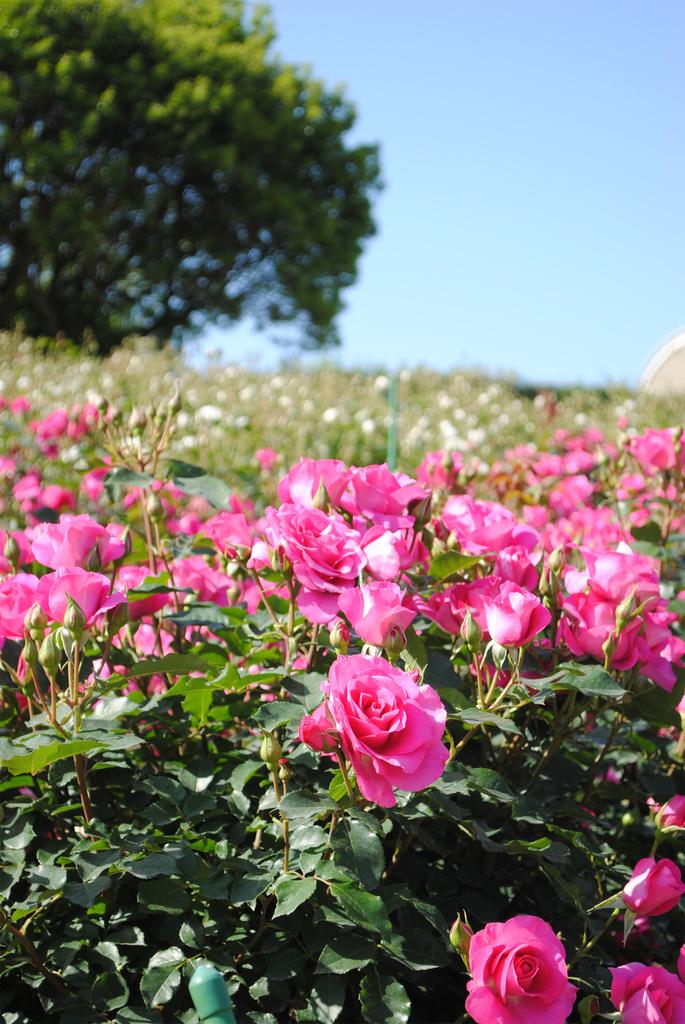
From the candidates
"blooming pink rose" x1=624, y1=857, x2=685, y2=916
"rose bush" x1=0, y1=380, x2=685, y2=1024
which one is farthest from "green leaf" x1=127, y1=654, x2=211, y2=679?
"blooming pink rose" x1=624, y1=857, x2=685, y2=916

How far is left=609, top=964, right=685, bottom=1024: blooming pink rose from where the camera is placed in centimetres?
106

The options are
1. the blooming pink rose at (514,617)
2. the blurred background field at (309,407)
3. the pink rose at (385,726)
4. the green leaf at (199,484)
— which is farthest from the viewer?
the blurred background field at (309,407)

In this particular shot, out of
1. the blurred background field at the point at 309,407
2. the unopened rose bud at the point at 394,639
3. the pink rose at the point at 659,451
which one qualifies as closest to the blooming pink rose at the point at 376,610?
the unopened rose bud at the point at 394,639

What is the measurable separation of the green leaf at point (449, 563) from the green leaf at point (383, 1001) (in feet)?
1.70

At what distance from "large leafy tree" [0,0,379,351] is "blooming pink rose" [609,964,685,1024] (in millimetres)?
17956

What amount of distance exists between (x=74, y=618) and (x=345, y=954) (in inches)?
19.3

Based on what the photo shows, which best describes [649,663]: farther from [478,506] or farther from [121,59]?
[121,59]

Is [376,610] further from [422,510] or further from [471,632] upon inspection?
[422,510]

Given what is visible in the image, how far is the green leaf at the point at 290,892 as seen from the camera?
1.06 meters

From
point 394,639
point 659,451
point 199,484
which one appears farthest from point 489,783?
point 659,451

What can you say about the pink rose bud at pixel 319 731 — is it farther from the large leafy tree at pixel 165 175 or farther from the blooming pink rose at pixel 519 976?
the large leafy tree at pixel 165 175

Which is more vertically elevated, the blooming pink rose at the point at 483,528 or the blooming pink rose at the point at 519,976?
the blooming pink rose at the point at 483,528

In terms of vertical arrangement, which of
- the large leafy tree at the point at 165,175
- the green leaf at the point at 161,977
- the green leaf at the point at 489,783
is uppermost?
the large leafy tree at the point at 165,175

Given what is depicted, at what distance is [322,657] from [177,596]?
0.36m
